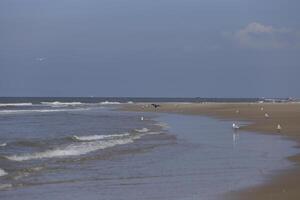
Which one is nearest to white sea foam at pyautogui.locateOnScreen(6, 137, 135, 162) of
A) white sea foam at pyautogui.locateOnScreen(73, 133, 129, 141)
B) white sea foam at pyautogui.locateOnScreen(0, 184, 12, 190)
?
white sea foam at pyautogui.locateOnScreen(73, 133, 129, 141)

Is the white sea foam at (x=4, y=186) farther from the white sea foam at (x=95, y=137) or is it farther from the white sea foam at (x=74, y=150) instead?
the white sea foam at (x=95, y=137)

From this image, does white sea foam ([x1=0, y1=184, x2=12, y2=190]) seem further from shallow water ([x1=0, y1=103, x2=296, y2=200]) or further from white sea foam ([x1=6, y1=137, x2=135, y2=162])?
white sea foam ([x1=6, y1=137, x2=135, y2=162])

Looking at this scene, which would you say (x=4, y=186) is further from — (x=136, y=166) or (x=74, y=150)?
(x=74, y=150)

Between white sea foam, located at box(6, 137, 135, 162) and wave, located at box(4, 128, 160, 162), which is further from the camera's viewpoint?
wave, located at box(4, 128, 160, 162)

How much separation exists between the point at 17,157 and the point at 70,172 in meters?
4.64

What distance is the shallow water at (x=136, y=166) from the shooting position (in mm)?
14539

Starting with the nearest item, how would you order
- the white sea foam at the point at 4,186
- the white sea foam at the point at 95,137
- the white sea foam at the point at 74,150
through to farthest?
the white sea foam at the point at 4,186
the white sea foam at the point at 74,150
the white sea foam at the point at 95,137

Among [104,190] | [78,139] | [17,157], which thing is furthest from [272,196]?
[78,139]

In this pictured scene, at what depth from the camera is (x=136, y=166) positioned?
63.6ft

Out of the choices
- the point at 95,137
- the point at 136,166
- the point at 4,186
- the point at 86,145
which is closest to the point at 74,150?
the point at 86,145

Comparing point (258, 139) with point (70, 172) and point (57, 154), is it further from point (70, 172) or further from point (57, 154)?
point (70, 172)

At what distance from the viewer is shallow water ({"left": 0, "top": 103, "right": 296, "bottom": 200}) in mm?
14539

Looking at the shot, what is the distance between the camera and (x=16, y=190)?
48.9ft

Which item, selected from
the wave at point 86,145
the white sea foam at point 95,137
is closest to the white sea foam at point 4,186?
the wave at point 86,145
